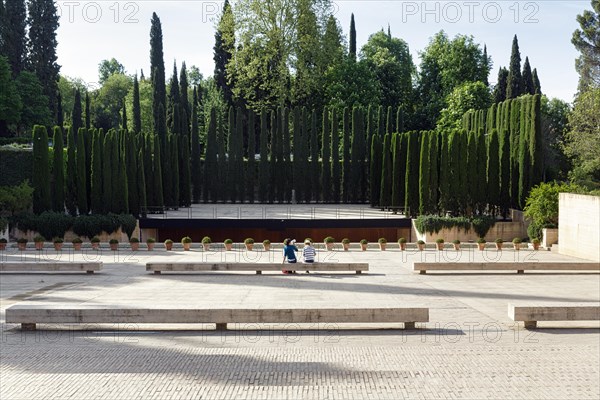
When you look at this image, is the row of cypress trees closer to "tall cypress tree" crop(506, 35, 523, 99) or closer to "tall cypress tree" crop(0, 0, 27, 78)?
A: "tall cypress tree" crop(506, 35, 523, 99)

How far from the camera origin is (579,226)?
27.6 m

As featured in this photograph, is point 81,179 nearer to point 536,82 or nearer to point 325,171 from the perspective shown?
point 325,171

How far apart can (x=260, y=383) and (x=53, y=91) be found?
61598mm

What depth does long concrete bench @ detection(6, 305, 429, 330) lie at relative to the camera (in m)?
13.4

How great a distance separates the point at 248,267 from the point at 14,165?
22503mm

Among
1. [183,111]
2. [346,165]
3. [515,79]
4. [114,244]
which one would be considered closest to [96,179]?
[114,244]

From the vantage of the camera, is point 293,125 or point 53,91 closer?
point 293,125

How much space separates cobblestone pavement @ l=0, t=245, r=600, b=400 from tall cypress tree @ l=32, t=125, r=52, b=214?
15.3m

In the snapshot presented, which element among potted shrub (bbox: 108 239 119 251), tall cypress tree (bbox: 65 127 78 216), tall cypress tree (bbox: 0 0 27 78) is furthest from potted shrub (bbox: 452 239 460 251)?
tall cypress tree (bbox: 0 0 27 78)

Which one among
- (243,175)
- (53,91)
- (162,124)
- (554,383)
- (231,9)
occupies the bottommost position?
(554,383)

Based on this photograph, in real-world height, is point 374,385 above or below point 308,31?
below

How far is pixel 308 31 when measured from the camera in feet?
177

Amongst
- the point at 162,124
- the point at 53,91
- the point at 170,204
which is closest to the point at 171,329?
the point at 170,204

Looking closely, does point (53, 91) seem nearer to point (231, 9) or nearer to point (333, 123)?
point (231, 9)
